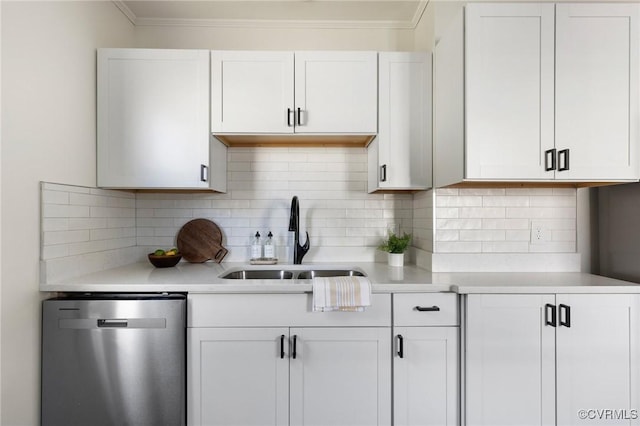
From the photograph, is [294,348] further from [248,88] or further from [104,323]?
[248,88]

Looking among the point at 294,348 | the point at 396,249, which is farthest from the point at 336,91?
the point at 294,348

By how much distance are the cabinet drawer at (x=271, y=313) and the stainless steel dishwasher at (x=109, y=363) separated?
13cm

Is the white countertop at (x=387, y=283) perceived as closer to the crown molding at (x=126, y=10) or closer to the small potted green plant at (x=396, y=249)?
the small potted green plant at (x=396, y=249)

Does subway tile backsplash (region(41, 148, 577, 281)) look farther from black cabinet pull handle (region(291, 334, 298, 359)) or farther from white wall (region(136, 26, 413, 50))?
black cabinet pull handle (region(291, 334, 298, 359))

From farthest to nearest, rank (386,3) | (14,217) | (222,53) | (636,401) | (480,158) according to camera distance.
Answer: (386,3), (222,53), (480,158), (636,401), (14,217)

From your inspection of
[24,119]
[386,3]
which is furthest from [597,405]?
A: [24,119]

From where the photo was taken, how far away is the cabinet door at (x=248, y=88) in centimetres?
197

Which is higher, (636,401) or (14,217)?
(14,217)

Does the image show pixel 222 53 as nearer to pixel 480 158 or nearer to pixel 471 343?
pixel 480 158

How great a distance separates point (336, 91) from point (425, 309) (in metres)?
1.30

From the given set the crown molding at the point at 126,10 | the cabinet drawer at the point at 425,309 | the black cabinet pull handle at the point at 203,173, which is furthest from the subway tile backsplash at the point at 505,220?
the crown molding at the point at 126,10

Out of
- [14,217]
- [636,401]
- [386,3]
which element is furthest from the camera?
[386,3]

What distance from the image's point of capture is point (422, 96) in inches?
79.0

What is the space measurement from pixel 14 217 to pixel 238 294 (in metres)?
0.97
